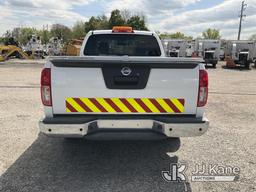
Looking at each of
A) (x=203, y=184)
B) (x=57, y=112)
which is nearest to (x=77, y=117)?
(x=57, y=112)

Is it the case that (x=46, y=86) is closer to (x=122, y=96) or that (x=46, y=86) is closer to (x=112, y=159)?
(x=122, y=96)

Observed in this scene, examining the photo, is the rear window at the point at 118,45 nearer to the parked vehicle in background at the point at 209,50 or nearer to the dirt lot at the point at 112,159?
the dirt lot at the point at 112,159

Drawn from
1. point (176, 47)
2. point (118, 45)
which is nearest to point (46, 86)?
point (118, 45)

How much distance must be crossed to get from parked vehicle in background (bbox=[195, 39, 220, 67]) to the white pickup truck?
26429 millimetres

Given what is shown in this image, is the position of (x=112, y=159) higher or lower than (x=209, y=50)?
lower

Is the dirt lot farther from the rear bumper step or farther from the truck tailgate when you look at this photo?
the truck tailgate

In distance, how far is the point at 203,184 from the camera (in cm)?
401

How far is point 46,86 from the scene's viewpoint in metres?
3.79

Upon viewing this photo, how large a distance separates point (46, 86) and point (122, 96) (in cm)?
97

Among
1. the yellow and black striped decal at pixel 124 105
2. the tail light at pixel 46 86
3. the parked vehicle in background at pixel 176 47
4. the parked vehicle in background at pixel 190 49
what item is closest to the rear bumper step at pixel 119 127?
the yellow and black striped decal at pixel 124 105

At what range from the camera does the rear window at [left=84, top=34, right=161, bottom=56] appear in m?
6.26

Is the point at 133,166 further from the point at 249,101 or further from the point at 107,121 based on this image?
the point at 249,101

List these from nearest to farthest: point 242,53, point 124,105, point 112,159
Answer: point 124,105
point 112,159
point 242,53

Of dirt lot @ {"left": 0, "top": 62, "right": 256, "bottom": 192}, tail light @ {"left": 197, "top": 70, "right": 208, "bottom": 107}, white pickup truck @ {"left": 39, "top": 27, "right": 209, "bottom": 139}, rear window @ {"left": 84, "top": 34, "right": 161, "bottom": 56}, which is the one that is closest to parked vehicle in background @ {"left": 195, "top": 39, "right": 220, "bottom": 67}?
dirt lot @ {"left": 0, "top": 62, "right": 256, "bottom": 192}
